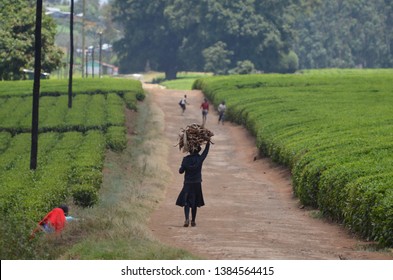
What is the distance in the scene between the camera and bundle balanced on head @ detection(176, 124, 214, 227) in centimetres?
2053

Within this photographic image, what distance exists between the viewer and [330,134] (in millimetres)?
34188

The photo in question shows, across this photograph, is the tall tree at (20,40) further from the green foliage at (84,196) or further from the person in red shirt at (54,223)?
the person in red shirt at (54,223)

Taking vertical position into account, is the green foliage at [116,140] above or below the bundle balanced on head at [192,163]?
below

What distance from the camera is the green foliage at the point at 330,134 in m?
20.7

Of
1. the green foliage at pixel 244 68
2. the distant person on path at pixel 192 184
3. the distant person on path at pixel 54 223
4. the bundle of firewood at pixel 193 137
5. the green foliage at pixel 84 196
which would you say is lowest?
the green foliage at pixel 244 68

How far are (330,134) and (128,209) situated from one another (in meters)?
12.9

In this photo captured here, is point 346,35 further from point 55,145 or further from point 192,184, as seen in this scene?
point 192,184

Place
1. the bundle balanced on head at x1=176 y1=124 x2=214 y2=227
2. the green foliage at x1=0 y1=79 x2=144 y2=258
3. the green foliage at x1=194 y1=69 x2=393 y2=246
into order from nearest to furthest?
the bundle balanced on head at x1=176 y1=124 x2=214 y2=227
the green foliage at x1=194 y1=69 x2=393 y2=246
the green foliage at x1=0 y1=79 x2=144 y2=258

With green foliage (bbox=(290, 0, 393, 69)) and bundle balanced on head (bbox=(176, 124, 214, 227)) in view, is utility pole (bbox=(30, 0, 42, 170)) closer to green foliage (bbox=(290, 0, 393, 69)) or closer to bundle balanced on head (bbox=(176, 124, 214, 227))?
bundle balanced on head (bbox=(176, 124, 214, 227))

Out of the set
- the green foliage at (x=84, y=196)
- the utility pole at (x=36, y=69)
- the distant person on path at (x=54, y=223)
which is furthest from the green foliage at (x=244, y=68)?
the distant person on path at (x=54, y=223)

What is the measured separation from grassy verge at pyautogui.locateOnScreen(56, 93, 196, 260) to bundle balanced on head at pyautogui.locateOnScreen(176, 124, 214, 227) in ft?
3.43

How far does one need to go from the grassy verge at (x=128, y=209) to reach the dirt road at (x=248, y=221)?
48 centimetres

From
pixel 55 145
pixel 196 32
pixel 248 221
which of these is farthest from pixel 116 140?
pixel 196 32

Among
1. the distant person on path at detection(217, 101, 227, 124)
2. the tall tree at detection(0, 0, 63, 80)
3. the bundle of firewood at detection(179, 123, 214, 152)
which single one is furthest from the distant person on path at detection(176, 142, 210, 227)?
the tall tree at detection(0, 0, 63, 80)
